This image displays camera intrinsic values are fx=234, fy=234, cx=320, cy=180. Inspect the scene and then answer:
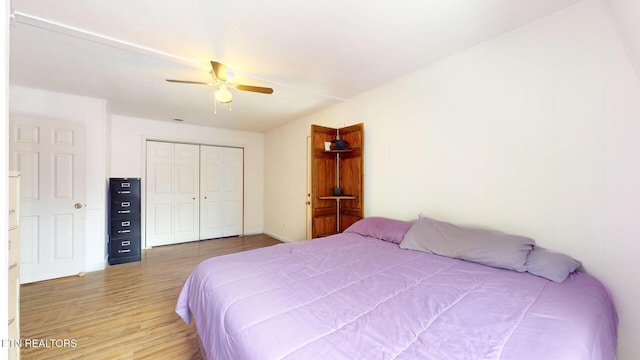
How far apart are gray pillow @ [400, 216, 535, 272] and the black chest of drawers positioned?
4.15 meters

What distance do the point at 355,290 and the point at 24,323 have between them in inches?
120

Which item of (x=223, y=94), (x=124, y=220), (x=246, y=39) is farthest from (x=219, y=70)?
(x=124, y=220)

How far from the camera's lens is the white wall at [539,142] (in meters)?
1.51

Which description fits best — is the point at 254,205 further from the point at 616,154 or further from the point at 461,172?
the point at 616,154

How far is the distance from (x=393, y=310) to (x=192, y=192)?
4.90 m

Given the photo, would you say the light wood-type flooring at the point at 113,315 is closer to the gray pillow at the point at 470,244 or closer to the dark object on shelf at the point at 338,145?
the gray pillow at the point at 470,244

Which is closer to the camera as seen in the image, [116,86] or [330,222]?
[116,86]

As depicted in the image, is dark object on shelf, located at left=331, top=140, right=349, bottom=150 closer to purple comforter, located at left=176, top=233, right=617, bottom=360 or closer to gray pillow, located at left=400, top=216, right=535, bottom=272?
gray pillow, located at left=400, top=216, right=535, bottom=272

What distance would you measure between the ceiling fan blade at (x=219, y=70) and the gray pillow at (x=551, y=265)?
9.28 feet

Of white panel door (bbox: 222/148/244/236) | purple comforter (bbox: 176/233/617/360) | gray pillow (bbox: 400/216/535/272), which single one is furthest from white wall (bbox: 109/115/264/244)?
gray pillow (bbox: 400/216/535/272)

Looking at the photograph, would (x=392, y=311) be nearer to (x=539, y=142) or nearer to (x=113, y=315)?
(x=539, y=142)

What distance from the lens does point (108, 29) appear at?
6.29ft

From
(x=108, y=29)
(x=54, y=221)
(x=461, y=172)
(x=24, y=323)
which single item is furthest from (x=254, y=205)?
(x=461, y=172)

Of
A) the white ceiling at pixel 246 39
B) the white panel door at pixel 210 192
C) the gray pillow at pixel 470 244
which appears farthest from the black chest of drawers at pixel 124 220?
the gray pillow at pixel 470 244
